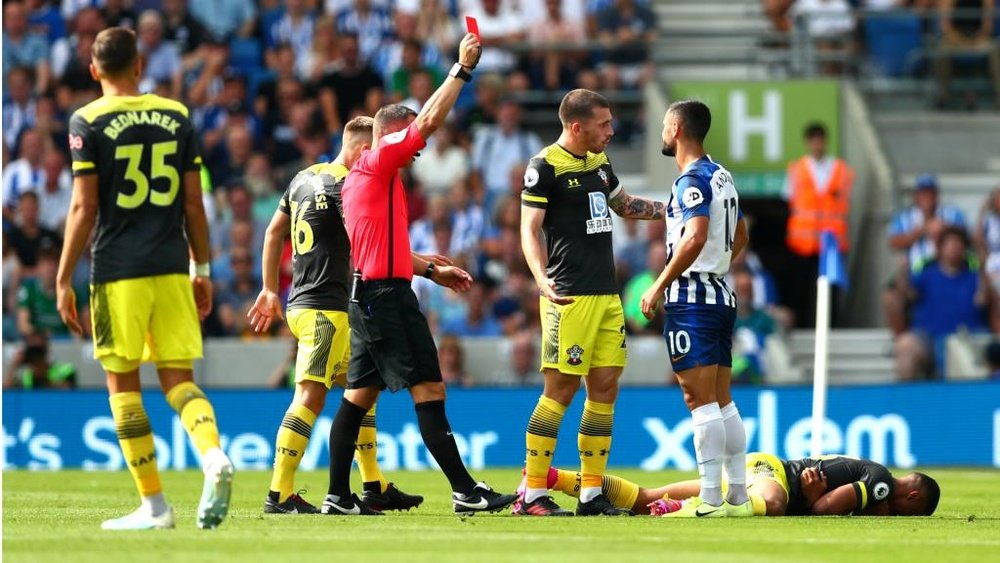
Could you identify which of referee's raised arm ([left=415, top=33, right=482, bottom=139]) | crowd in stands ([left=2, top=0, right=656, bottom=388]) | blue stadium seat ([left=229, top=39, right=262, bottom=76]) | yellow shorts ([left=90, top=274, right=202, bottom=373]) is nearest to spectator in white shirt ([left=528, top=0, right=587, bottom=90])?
crowd in stands ([left=2, top=0, right=656, bottom=388])

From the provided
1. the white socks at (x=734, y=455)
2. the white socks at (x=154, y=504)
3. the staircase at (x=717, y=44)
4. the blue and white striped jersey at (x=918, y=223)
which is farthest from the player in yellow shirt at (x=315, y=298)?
the staircase at (x=717, y=44)

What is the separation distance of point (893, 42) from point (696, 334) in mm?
15489

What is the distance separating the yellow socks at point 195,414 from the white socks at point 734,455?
3104 mm

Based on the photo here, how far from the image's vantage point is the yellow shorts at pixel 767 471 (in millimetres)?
10906

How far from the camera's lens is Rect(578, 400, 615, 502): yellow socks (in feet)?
35.1

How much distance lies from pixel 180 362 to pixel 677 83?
1518cm

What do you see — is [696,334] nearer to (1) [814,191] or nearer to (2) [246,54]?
(1) [814,191]

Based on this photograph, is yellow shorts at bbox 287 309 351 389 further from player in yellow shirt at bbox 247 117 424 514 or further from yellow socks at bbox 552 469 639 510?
yellow socks at bbox 552 469 639 510

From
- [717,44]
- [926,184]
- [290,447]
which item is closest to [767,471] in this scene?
[290,447]

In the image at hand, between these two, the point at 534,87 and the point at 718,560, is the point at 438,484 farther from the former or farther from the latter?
the point at 534,87

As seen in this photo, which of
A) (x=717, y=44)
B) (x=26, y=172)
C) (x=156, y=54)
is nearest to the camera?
(x=26, y=172)

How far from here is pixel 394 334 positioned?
1030 cm

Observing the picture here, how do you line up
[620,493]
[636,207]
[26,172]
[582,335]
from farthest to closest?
[26,172] → [636,207] → [620,493] → [582,335]

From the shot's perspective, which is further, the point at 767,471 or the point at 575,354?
the point at 767,471
